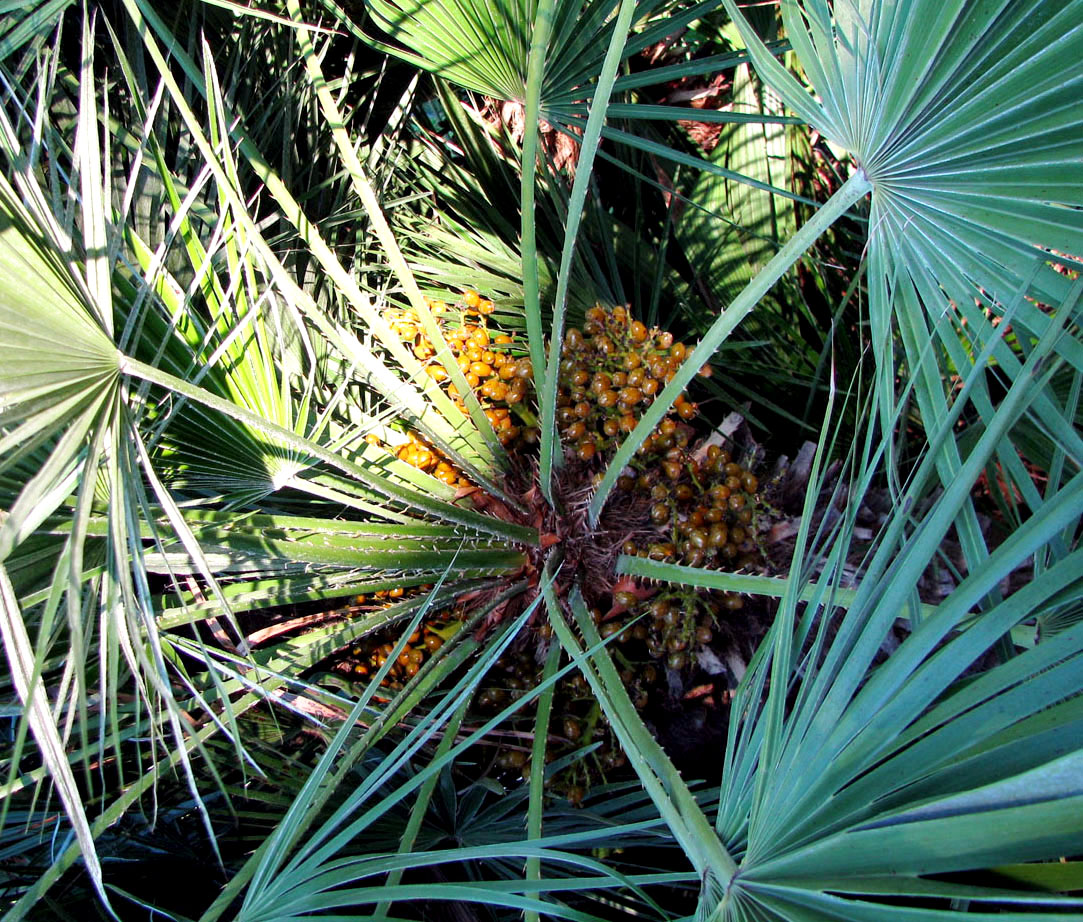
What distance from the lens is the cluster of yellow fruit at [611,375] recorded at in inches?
52.8

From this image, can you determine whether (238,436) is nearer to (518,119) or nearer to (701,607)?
(701,607)

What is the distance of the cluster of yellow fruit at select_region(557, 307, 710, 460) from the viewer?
4.40 ft

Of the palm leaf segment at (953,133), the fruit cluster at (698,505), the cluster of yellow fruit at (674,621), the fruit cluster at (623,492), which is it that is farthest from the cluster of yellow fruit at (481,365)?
the palm leaf segment at (953,133)

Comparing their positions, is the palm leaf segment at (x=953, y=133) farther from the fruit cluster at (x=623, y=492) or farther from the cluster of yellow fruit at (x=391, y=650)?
the cluster of yellow fruit at (x=391, y=650)

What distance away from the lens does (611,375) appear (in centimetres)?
137

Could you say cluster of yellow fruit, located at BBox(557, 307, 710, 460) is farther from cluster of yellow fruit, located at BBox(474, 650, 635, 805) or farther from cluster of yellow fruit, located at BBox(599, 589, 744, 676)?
cluster of yellow fruit, located at BBox(474, 650, 635, 805)

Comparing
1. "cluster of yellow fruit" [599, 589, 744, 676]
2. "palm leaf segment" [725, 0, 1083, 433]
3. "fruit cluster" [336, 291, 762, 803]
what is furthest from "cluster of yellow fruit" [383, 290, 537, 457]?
"palm leaf segment" [725, 0, 1083, 433]

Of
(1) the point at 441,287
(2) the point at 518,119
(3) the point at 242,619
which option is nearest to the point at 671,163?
(2) the point at 518,119

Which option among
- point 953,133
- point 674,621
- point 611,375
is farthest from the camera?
point 611,375

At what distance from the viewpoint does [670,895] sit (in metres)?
1.50

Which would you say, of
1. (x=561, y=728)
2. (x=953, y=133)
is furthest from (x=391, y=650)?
(x=953, y=133)

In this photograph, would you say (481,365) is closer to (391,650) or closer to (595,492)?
(595,492)

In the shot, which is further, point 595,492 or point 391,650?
point 391,650

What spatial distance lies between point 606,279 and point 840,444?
26.6 inches
